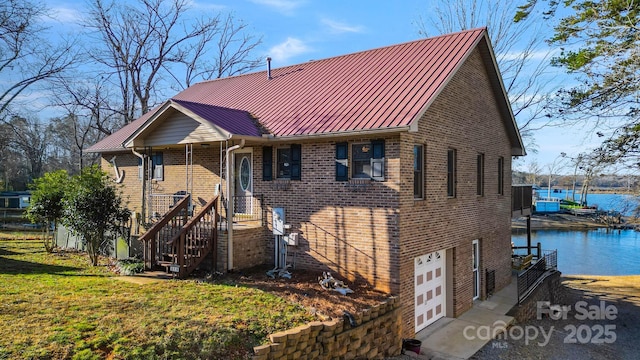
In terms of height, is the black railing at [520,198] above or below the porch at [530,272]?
above

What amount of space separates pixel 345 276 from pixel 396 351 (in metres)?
2.06

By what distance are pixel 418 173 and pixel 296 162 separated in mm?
3214

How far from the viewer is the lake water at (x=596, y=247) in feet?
103

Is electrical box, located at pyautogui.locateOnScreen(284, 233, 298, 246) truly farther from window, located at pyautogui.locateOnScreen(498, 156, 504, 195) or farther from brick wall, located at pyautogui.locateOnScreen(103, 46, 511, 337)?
window, located at pyautogui.locateOnScreen(498, 156, 504, 195)

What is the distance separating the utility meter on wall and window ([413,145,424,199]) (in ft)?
11.8

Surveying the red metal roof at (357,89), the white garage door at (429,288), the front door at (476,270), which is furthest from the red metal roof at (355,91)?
the front door at (476,270)

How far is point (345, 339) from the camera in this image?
25.9 feet

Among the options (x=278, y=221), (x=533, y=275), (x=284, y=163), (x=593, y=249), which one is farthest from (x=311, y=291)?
(x=593, y=249)

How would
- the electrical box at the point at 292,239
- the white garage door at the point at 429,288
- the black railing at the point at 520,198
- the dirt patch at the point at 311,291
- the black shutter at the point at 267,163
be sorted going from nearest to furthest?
1. the dirt patch at the point at 311,291
2. the white garage door at the point at 429,288
3. the electrical box at the point at 292,239
4. the black shutter at the point at 267,163
5. the black railing at the point at 520,198

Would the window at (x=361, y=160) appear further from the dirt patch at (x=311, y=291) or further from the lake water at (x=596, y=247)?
the lake water at (x=596, y=247)

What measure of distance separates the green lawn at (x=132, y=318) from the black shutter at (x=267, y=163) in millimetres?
3519

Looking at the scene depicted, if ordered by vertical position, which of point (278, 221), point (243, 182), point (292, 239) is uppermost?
point (243, 182)

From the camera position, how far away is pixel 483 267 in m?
14.0

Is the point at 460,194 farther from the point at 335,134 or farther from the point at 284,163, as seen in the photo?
the point at 284,163
